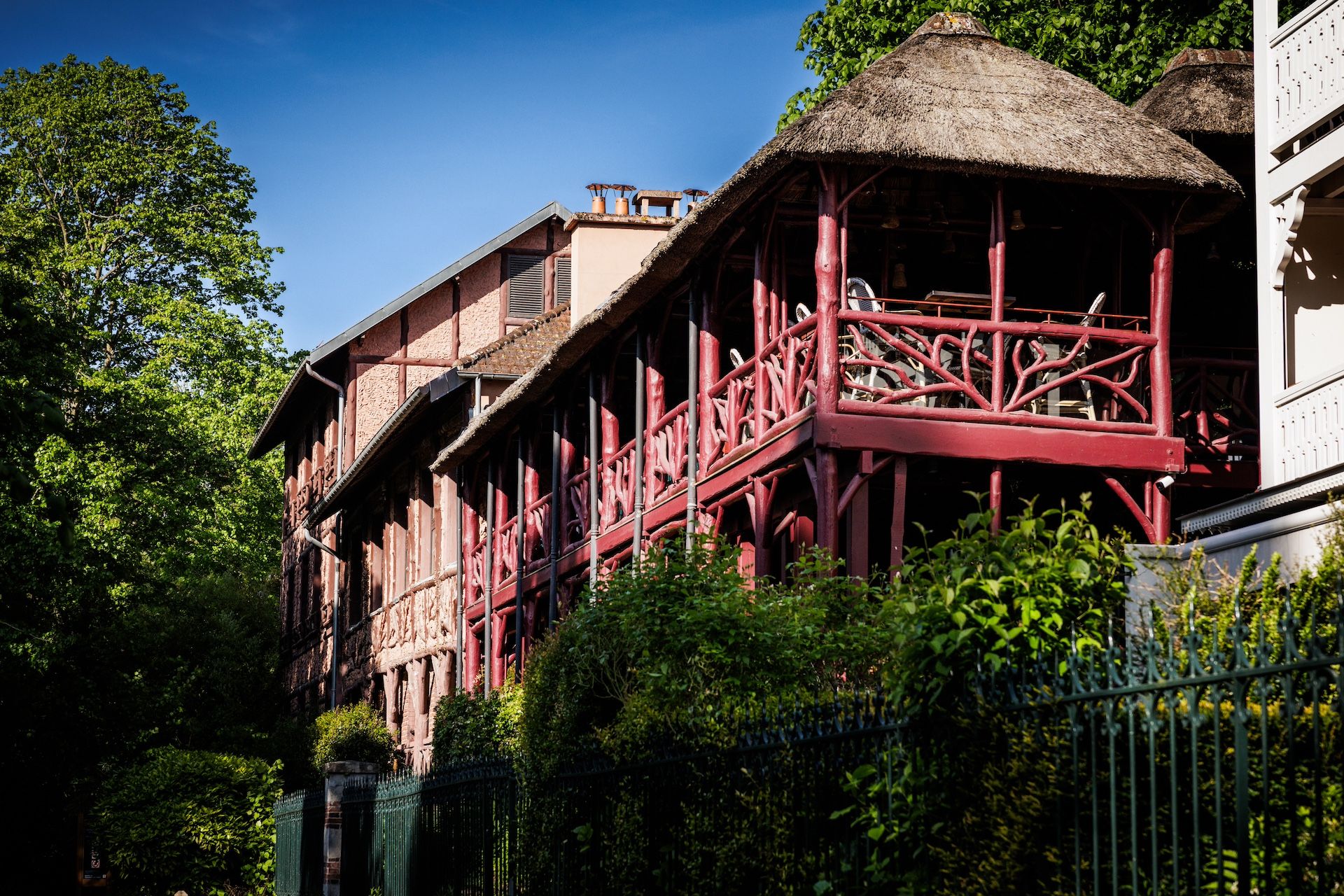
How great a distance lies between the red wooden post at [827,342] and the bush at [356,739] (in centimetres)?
1406

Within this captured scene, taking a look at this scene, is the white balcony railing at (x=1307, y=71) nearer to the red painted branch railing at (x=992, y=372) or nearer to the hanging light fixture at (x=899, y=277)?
the red painted branch railing at (x=992, y=372)

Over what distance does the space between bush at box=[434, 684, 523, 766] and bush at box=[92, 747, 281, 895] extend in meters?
4.65

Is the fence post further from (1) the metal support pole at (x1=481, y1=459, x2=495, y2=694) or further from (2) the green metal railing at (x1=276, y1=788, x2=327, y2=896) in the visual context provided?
(1) the metal support pole at (x1=481, y1=459, x2=495, y2=694)

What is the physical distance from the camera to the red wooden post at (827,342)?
1334cm

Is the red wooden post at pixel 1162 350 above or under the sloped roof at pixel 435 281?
under

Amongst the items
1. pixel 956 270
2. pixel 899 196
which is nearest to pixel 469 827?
pixel 899 196

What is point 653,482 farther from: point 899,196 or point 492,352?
point 492,352

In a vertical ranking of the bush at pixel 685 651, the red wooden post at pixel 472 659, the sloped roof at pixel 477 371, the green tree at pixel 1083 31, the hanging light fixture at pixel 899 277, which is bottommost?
the bush at pixel 685 651

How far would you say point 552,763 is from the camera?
10383 mm

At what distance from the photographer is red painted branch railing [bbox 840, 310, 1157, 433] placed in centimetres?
1374

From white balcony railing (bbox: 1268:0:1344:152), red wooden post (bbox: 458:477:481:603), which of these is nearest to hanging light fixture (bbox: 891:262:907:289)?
white balcony railing (bbox: 1268:0:1344:152)

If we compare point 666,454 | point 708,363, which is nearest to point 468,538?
point 666,454

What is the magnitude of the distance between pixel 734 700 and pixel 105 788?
55.4 feet

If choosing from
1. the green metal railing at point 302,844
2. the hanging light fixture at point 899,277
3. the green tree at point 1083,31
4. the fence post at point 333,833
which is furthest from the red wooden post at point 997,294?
the green tree at point 1083,31
